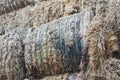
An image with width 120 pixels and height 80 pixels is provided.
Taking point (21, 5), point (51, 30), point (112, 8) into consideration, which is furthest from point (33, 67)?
point (21, 5)

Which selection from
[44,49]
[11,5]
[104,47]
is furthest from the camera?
[11,5]

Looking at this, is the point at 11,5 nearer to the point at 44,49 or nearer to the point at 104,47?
the point at 44,49

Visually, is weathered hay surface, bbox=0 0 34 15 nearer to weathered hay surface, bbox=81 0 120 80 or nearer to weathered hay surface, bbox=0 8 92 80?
weathered hay surface, bbox=0 8 92 80

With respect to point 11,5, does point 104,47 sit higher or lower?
lower

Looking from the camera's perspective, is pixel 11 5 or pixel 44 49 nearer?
pixel 44 49

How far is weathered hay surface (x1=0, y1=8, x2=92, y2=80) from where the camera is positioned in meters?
3.93

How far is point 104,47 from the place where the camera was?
11.4 ft

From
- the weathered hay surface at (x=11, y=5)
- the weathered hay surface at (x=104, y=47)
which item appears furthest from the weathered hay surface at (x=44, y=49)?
the weathered hay surface at (x=11, y=5)

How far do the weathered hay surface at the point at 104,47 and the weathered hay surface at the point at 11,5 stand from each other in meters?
2.66

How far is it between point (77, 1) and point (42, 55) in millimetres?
1279

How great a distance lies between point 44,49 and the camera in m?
4.14

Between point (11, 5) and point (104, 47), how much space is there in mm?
3307

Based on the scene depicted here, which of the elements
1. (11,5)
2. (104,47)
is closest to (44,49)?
(104,47)

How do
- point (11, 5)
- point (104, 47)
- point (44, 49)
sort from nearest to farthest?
point (104, 47)
point (44, 49)
point (11, 5)
